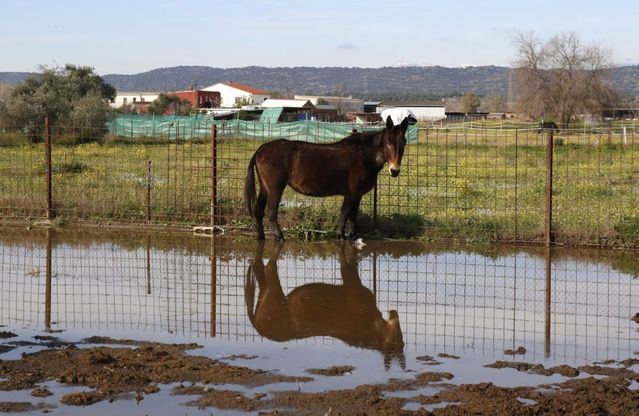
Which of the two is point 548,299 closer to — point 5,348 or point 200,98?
point 5,348

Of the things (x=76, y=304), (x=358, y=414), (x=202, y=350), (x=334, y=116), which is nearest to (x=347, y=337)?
(x=202, y=350)

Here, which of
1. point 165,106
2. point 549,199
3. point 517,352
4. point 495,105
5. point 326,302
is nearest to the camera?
point 517,352

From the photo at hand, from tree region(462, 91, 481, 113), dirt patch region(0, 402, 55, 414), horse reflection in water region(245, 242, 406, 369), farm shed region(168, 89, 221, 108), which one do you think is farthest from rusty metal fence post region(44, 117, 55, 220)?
tree region(462, 91, 481, 113)

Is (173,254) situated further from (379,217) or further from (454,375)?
(454,375)

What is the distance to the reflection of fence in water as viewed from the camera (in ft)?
31.3

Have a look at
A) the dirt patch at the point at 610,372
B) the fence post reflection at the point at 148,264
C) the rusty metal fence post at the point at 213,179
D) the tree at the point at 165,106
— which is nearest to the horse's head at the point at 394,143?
the rusty metal fence post at the point at 213,179

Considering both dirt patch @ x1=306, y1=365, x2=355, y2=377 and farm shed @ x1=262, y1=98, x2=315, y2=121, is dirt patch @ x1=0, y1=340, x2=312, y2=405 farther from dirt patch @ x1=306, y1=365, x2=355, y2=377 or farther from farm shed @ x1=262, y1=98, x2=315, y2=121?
farm shed @ x1=262, y1=98, x2=315, y2=121

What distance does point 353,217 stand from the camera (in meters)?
15.3

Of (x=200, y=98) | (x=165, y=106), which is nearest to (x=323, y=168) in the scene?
(x=165, y=106)

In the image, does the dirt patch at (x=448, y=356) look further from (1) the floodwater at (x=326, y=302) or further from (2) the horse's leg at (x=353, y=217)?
(2) the horse's leg at (x=353, y=217)

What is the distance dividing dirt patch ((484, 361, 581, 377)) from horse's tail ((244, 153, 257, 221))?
295 inches

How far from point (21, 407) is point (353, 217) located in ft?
29.2

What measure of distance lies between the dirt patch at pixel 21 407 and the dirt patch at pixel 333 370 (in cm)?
218

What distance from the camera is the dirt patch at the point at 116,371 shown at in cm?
751
